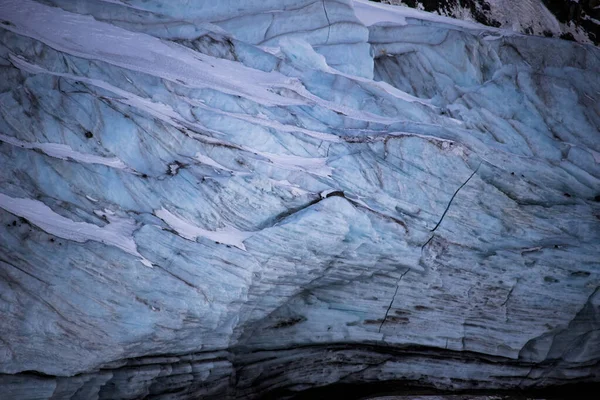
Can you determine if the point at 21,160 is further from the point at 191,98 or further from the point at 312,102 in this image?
the point at 312,102

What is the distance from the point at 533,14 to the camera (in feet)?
25.8

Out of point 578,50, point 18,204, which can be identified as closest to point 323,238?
point 18,204

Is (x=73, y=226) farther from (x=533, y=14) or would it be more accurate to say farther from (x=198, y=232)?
(x=533, y=14)

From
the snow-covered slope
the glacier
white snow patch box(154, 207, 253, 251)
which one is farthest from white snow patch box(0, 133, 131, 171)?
the snow-covered slope

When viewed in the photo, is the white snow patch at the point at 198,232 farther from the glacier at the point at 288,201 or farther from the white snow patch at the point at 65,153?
the white snow patch at the point at 65,153

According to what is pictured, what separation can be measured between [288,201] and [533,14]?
444 centimetres

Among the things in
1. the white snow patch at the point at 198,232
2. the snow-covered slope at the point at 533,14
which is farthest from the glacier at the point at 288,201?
the snow-covered slope at the point at 533,14

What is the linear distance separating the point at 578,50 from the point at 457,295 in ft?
11.8

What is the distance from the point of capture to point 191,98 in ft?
20.6

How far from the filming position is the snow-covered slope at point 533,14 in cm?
764

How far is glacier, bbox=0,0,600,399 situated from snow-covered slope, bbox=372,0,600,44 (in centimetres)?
22

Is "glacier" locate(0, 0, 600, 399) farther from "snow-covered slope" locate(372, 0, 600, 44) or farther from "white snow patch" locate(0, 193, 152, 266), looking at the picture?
"snow-covered slope" locate(372, 0, 600, 44)

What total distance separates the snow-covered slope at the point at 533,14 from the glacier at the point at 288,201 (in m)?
0.22

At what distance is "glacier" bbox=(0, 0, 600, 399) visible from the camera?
5.57m
